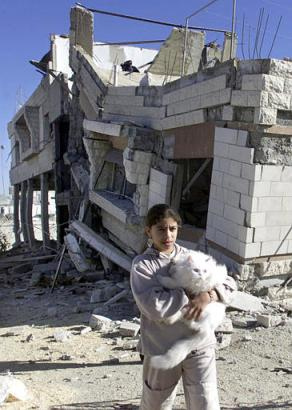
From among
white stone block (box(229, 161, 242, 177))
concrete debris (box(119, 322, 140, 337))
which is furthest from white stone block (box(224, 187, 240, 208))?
concrete debris (box(119, 322, 140, 337))

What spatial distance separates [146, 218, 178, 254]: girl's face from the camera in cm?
242

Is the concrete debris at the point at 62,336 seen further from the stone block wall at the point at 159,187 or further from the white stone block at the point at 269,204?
the white stone block at the point at 269,204

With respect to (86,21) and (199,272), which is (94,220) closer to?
(86,21)

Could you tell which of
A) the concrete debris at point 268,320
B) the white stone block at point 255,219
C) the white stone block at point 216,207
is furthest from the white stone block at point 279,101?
the concrete debris at point 268,320

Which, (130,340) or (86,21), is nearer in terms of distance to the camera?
(130,340)

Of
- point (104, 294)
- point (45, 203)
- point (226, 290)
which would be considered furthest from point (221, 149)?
point (45, 203)

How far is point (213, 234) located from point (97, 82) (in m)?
6.10

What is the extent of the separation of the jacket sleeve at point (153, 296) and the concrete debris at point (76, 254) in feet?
25.6

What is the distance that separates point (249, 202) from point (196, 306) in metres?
3.57

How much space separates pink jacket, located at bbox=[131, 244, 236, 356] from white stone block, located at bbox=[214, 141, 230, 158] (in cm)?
382

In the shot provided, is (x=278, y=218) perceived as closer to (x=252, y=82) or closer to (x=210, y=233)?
(x=210, y=233)

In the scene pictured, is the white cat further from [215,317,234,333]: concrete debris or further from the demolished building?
the demolished building

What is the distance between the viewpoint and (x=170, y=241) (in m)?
2.42

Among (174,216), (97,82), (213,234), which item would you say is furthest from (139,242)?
(174,216)
